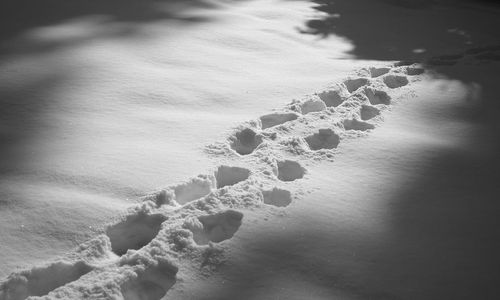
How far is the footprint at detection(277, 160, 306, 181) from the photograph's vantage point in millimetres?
1974

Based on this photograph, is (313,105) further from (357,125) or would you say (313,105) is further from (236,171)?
(236,171)

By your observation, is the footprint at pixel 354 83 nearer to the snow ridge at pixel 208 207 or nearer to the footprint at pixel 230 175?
the snow ridge at pixel 208 207

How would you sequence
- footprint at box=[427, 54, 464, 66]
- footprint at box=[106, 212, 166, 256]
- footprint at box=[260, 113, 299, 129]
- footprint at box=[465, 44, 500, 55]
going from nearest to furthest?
footprint at box=[106, 212, 166, 256], footprint at box=[260, 113, 299, 129], footprint at box=[427, 54, 464, 66], footprint at box=[465, 44, 500, 55]

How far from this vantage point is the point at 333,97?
2.62 metres

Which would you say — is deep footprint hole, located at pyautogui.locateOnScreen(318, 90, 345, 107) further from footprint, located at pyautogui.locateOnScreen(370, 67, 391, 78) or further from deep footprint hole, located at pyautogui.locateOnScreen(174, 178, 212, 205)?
deep footprint hole, located at pyautogui.locateOnScreen(174, 178, 212, 205)

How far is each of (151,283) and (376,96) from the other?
64.9 inches

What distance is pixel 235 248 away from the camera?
156 centimetres

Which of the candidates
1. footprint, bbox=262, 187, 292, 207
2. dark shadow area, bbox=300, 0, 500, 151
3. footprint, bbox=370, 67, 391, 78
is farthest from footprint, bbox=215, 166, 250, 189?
footprint, bbox=370, 67, 391, 78

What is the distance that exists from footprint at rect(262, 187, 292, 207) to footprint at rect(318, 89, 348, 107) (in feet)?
2.80

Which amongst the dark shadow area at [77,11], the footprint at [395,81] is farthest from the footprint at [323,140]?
the dark shadow area at [77,11]

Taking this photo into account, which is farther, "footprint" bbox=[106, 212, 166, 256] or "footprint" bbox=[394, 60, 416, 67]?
"footprint" bbox=[394, 60, 416, 67]

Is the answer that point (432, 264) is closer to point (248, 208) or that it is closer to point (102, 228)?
point (248, 208)

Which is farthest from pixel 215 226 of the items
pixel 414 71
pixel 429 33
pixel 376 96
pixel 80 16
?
pixel 429 33

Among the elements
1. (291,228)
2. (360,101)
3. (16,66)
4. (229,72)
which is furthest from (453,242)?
(16,66)
